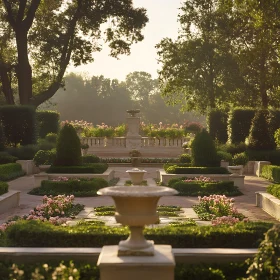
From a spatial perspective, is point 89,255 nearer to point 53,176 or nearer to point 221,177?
point 53,176

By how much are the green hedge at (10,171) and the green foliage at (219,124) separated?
16.7 meters

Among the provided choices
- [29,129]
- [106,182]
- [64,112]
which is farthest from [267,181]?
[64,112]

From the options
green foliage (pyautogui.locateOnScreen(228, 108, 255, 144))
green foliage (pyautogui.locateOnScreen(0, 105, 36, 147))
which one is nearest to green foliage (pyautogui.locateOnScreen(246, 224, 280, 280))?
green foliage (pyautogui.locateOnScreen(0, 105, 36, 147))

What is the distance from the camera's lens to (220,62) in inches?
1666

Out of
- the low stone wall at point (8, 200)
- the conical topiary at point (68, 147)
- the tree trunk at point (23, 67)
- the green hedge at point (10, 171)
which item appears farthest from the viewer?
the tree trunk at point (23, 67)

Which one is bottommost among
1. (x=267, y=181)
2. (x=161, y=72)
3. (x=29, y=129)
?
(x=267, y=181)

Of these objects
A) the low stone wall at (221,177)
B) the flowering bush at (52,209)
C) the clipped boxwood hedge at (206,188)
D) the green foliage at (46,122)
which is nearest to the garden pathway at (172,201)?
the low stone wall at (221,177)

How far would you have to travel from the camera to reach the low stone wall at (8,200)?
14754mm

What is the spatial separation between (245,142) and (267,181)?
26.8ft

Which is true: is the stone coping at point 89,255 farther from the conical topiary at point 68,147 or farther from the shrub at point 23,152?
the shrub at point 23,152

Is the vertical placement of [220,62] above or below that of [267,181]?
above

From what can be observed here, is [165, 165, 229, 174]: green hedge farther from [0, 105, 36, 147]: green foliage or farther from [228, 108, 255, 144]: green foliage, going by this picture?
[0, 105, 36, 147]: green foliage

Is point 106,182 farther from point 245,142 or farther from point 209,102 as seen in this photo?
point 209,102

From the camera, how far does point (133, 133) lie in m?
41.1
